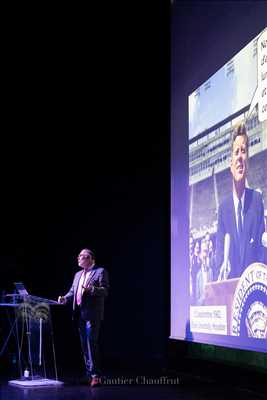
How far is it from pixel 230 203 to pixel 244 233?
362mm

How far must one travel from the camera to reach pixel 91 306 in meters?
5.52

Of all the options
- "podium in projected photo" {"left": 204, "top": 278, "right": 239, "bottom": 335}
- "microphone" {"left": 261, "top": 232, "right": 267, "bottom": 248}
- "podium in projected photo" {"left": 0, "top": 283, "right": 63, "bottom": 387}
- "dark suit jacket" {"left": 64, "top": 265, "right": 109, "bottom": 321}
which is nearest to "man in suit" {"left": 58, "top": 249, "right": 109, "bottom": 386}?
"dark suit jacket" {"left": 64, "top": 265, "right": 109, "bottom": 321}

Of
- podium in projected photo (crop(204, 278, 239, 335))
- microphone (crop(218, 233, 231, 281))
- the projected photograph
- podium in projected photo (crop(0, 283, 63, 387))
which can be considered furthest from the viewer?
podium in projected photo (crop(0, 283, 63, 387))

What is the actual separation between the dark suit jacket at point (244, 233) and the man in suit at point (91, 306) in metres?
1.06

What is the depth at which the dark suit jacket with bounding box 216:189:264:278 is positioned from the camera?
463cm

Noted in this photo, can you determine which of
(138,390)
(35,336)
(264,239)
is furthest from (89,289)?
(264,239)


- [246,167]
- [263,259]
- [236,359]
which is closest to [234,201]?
[246,167]

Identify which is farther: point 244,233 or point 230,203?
point 230,203

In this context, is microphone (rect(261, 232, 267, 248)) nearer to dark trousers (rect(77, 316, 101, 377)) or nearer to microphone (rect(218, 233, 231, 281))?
microphone (rect(218, 233, 231, 281))

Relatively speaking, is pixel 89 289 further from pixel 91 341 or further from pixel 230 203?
pixel 230 203

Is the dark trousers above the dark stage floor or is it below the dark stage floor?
above
